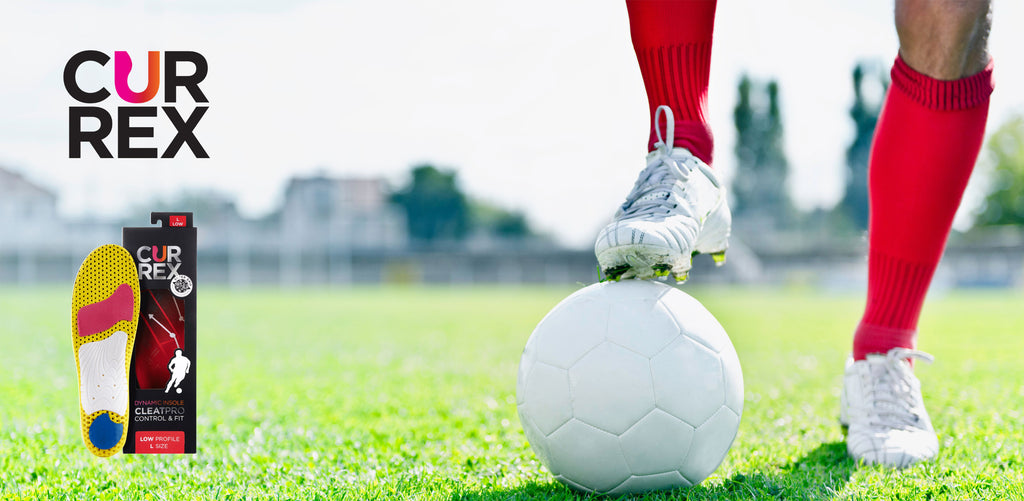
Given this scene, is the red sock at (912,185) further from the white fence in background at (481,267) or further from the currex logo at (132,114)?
the white fence in background at (481,267)

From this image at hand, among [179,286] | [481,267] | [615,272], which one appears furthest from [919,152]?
[481,267]

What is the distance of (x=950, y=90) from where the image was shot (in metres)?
2.11

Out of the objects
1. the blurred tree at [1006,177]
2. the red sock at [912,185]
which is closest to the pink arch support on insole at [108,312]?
the red sock at [912,185]

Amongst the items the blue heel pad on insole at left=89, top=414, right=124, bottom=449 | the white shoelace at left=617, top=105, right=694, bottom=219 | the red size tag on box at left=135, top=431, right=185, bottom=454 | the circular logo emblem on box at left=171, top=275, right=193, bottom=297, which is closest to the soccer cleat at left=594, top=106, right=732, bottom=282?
the white shoelace at left=617, top=105, right=694, bottom=219

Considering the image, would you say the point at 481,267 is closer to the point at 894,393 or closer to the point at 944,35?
→ the point at 894,393

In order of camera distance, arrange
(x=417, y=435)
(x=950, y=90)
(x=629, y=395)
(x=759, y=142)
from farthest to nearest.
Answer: (x=759, y=142)
(x=417, y=435)
(x=950, y=90)
(x=629, y=395)

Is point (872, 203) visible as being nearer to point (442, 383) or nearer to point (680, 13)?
point (680, 13)

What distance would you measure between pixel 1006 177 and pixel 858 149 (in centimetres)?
1164

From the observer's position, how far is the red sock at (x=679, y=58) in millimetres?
2104

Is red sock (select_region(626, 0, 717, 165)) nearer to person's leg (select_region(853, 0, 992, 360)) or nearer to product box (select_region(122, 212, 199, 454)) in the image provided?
person's leg (select_region(853, 0, 992, 360))

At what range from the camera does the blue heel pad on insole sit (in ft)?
6.33

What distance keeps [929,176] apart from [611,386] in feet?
4.00

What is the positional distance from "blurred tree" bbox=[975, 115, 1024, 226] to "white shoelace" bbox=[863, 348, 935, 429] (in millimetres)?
47658

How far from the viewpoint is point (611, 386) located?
169cm
